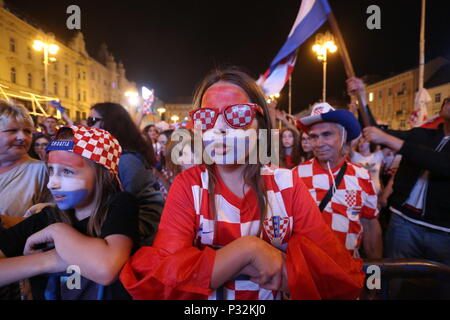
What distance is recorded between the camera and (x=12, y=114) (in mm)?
2287

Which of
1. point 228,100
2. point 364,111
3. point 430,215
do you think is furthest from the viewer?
point 364,111

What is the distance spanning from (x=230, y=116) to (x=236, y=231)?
2.06 feet

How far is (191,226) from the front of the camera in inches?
52.7

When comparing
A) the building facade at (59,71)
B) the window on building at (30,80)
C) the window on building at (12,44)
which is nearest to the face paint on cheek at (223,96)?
the building facade at (59,71)

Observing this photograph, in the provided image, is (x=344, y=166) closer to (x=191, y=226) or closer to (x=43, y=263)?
(x=191, y=226)

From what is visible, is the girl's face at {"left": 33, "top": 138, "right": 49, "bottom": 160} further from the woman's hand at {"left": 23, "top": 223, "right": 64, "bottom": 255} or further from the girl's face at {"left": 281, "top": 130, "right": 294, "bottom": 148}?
the girl's face at {"left": 281, "top": 130, "right": 294, "bottom": 148}

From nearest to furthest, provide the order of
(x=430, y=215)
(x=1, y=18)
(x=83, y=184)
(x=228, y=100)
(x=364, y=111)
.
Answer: (x=228, y=100) < (x=83, y=184) < (x=430, y=215) < (x=364, y=111) < (x=1, y=18)

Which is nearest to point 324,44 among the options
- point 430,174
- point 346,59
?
point 346,59

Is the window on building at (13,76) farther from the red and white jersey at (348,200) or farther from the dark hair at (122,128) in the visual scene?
the red and white jersey at (348,200)

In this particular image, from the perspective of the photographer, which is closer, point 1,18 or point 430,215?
point 430,215

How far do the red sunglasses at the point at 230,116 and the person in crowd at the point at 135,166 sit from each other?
1.10m

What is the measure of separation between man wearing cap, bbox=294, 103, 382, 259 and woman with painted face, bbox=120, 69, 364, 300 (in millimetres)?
1153

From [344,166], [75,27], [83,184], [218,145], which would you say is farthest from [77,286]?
[344,166]
